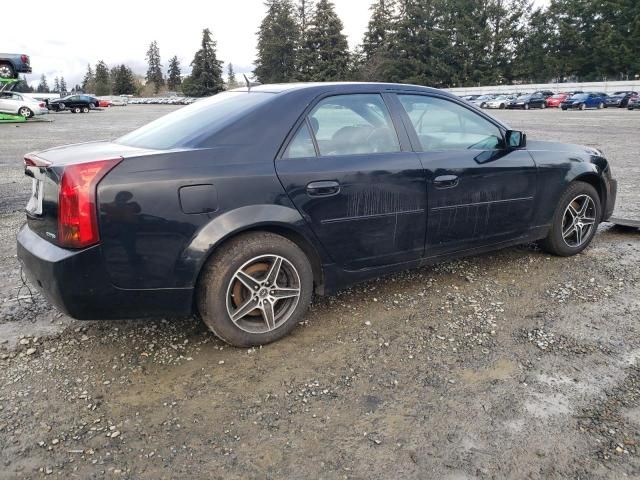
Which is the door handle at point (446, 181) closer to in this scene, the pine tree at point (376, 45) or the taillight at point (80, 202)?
the taillight at point (80, 202)

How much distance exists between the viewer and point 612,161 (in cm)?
1102

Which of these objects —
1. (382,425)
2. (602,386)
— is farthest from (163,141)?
(602,386)

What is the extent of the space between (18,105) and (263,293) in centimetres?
3091

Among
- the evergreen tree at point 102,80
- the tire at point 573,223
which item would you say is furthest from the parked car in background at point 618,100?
the evergreen tree at point 102,80

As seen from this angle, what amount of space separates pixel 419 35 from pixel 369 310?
3259 inches

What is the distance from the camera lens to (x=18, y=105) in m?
28.4

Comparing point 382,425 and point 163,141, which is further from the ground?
point 163,141

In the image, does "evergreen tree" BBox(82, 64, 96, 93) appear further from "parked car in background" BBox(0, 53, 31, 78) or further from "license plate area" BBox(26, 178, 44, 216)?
"license plate area" BBox(26, 178, 44, 216)

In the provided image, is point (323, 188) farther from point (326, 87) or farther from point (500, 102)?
point (500, 102)

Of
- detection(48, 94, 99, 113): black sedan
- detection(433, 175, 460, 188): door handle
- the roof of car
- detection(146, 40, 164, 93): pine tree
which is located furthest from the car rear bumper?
detection(146, 40, 164, 93): pine tree

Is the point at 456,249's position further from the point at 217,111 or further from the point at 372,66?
the point at 372,66

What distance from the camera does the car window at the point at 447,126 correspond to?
3865 mm

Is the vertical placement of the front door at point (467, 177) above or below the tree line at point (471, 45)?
below

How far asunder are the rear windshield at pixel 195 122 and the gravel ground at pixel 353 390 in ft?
4.11
